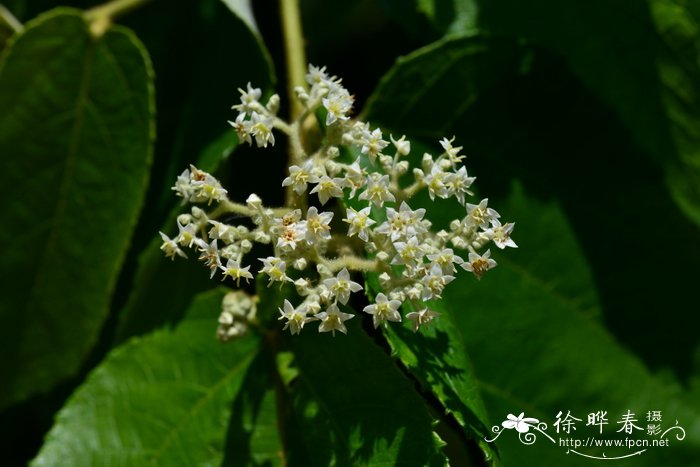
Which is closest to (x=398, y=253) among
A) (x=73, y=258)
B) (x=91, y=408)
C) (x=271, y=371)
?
(x=271, y=371)

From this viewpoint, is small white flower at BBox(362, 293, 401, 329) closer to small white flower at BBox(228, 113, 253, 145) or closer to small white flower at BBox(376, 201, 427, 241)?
small white flower at BBox(376, 201, 427, 241)

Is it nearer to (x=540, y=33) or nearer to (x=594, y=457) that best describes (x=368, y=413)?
(x=594, y=457)

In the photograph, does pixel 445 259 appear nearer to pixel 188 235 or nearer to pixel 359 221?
pixel 359 221

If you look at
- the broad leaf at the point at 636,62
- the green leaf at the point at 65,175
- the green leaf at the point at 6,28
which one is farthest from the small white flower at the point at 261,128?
the green leaf at the point at 6,28

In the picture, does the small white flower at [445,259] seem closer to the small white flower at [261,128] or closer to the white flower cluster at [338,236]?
the white flower cluster at [338,236]

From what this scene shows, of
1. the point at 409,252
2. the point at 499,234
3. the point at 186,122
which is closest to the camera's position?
the point at 409,252

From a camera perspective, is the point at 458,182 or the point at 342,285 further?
the point at 458,182

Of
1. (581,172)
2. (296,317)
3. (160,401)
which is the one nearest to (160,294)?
(160,401)
